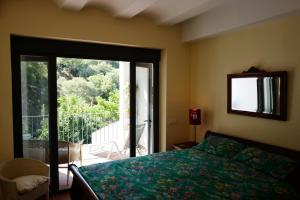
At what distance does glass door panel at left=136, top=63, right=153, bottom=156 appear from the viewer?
4.27 meters

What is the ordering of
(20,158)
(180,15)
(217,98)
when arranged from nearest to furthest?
(20,158)
(180,15)
(217,98)

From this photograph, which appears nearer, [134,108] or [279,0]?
[279,0]

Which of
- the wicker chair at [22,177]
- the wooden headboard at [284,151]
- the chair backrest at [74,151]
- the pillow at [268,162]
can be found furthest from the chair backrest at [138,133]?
the pillow at [268,162]

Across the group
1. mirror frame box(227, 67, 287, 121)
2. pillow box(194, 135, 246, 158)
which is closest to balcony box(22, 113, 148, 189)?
pillow box(194, 135, 246, 158)

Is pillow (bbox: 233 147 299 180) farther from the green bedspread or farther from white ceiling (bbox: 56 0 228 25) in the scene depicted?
white ceiling (bbox: 56 0 228 25)

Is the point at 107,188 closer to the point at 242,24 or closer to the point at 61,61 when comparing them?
the point at 61,61

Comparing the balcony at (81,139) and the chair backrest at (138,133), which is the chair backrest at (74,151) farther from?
the chair backrest at (138,133)

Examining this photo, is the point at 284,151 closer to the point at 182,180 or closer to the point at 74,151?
the point at 182,180

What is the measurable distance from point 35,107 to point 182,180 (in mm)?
2340

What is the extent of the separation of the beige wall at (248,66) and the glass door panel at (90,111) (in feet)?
4.49

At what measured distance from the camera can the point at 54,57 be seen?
11.3 feet

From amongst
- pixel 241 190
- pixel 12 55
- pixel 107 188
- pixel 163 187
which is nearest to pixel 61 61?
pixel 12 55

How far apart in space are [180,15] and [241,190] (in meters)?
2.55

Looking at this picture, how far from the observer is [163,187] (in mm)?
2316
